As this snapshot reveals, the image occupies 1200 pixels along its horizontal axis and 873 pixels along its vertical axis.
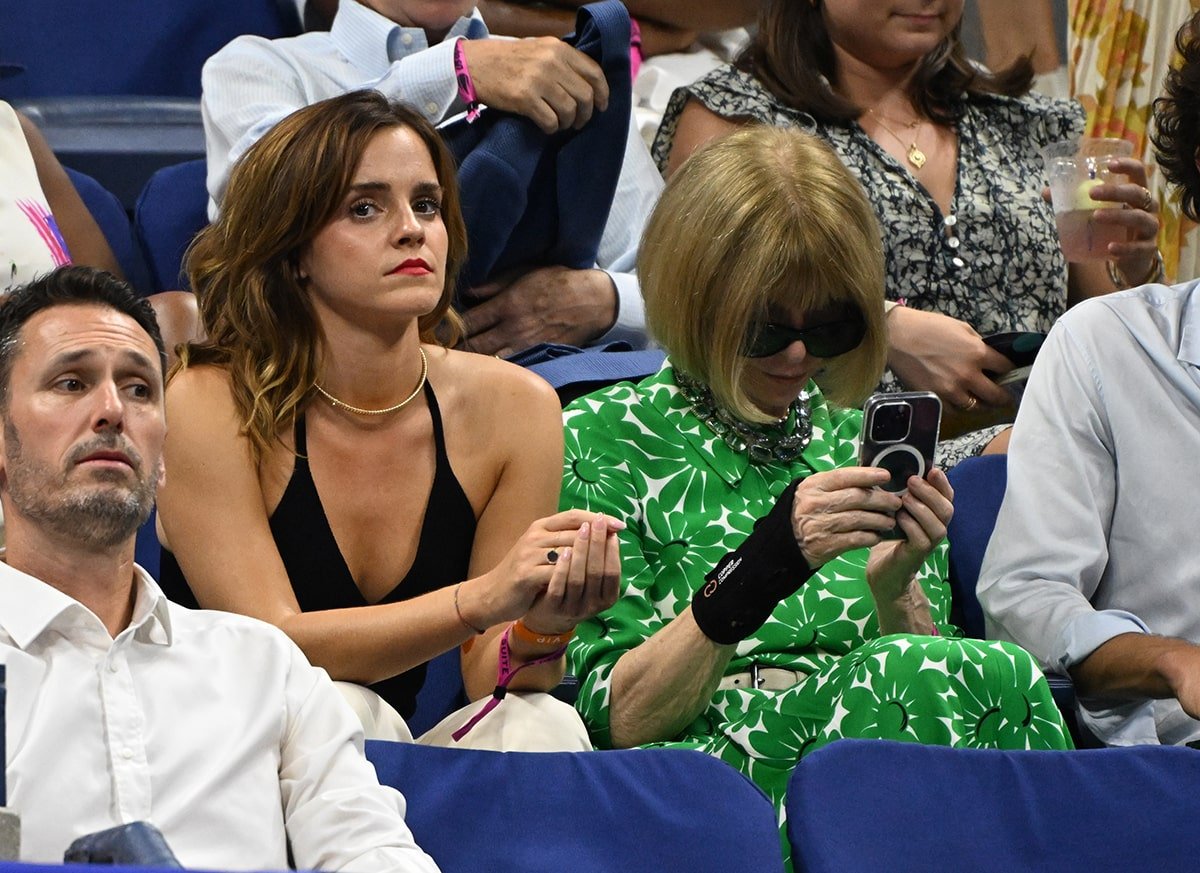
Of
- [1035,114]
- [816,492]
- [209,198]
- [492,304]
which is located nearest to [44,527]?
[816,492]

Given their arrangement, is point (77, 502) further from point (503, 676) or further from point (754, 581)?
point (754, 581)

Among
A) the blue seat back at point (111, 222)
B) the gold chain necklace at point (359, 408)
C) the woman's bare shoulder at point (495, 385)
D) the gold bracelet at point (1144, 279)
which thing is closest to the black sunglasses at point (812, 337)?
the woman's bare shoulder at point (495, 385)

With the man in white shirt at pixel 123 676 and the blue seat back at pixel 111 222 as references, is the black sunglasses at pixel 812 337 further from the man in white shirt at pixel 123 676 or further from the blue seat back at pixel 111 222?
the blue seat back at pixel 111 222

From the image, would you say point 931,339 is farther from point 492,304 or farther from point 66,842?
point 66,842

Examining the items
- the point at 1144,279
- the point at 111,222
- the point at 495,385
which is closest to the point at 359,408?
the point at 495,385

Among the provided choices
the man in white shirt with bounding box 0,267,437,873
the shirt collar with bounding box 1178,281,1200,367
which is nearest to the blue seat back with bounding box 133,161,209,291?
the man in white shirt with bounding box 0,267,437,873

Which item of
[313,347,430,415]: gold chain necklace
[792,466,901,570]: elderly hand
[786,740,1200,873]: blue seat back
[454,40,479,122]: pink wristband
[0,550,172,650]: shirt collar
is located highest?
[454,40,479,122]: pink wristband

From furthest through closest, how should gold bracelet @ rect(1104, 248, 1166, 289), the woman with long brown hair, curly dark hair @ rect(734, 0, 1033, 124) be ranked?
curly dark hair @ rect(734, 0, 1033, 124), gold bracelet @ rect(1104, 248, 1166, 289), the woman with long brown hair

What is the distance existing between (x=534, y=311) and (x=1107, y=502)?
3.07ft

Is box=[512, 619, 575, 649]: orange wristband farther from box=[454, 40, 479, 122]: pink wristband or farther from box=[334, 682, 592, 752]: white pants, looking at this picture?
box=[454, 40, 479, 122]: pink wristband

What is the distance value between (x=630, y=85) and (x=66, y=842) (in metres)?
1.53

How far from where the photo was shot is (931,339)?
265 centimetres

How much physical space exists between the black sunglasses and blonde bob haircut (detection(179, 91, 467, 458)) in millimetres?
511

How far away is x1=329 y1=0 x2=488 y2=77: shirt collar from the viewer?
2922 mm
